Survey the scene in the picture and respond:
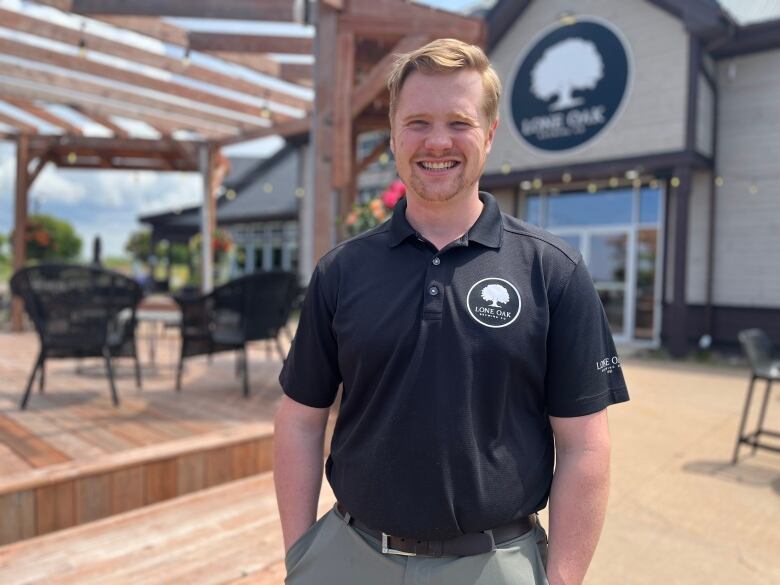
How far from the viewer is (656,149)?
8953 mm

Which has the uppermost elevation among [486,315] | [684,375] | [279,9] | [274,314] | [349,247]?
[279,9]

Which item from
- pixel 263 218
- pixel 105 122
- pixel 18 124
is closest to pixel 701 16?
pixel 105 122

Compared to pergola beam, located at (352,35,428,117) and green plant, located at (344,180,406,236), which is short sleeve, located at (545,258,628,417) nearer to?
green plant, located at (344,180,406,236)

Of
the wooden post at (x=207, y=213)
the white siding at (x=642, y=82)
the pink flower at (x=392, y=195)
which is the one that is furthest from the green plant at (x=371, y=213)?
the white siding at (x=642, y=82)

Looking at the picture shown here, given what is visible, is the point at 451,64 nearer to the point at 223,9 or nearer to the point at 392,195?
the point at 392,195

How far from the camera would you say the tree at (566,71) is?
32.1ft

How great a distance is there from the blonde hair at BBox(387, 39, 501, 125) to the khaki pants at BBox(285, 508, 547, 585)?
0.81m

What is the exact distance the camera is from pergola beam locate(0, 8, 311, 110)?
16.9ft

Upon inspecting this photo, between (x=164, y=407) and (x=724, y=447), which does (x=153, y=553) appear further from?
(x=724, y=447)

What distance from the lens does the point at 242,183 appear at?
822 inches

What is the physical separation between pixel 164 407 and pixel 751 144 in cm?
899

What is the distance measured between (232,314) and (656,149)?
7.30m

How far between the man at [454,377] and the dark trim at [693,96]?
28.6 feet

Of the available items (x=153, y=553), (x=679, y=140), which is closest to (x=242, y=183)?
(x=679, y=140)
